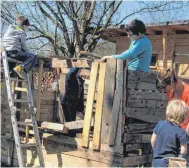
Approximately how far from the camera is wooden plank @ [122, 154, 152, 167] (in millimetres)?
5280

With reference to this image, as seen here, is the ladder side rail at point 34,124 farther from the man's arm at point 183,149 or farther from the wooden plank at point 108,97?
the man's arm at point 183,149

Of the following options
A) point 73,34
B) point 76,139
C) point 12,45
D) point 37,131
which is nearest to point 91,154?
point 76,139

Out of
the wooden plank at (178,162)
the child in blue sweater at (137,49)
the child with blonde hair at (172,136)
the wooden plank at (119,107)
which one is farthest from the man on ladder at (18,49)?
the wooden plank at (178,162)

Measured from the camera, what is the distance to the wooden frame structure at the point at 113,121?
17.2ft

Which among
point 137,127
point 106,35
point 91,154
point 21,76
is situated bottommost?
point 91,154

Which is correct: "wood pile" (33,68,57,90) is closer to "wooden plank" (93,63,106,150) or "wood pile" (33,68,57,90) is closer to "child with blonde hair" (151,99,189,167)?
"wooden plank" (93,63,106,150)

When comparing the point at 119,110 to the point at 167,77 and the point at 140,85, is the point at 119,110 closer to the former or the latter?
the point at 140,85

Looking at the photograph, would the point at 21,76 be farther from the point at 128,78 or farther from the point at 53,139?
the point at 128,78

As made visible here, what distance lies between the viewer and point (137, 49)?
539 centimetres

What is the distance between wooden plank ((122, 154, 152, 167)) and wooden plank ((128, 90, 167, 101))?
914 mm

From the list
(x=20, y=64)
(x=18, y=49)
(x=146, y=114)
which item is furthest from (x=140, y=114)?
(x=18, y=49)

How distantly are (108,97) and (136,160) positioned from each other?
1.08 metres

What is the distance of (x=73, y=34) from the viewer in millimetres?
17844

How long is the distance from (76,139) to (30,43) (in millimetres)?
15366
